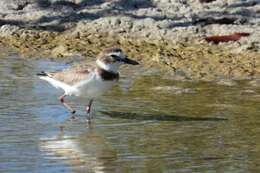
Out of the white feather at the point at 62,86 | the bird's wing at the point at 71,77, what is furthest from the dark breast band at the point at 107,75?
the white feather at the point at 62,86

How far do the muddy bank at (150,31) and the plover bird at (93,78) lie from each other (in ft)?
7.45

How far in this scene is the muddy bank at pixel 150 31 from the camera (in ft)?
47.3

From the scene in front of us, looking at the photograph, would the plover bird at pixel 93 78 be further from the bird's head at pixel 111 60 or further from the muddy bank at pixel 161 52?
the muddy bank at pixel 161 52

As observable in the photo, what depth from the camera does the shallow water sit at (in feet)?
29.9

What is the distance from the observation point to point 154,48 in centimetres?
1525

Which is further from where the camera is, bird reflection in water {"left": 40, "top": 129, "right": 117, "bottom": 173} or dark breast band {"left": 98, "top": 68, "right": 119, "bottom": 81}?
dark breast band {"left": 98, "top": 68, "right": 119, "bottom": 81}

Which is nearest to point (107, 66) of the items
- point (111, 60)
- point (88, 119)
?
point (111, 60)

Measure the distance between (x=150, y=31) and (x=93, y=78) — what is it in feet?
16.7

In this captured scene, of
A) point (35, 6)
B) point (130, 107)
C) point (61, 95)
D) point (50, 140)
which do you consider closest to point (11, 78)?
point (61, 95)

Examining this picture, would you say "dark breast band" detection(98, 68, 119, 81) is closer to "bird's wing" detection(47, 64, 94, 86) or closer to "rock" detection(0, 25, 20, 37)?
"bird's wing" detection(47, 64, 94, 86)

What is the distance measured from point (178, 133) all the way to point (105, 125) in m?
0.90

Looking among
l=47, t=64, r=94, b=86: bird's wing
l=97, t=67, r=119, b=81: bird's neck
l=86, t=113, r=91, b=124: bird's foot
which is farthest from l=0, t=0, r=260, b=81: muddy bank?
l=86, t=113, r=91, b=124: bird's foot

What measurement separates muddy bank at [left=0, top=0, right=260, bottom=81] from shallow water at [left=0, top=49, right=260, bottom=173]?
1008 millimetres

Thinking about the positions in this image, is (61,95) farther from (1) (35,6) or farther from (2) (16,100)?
(1) (35,6)
